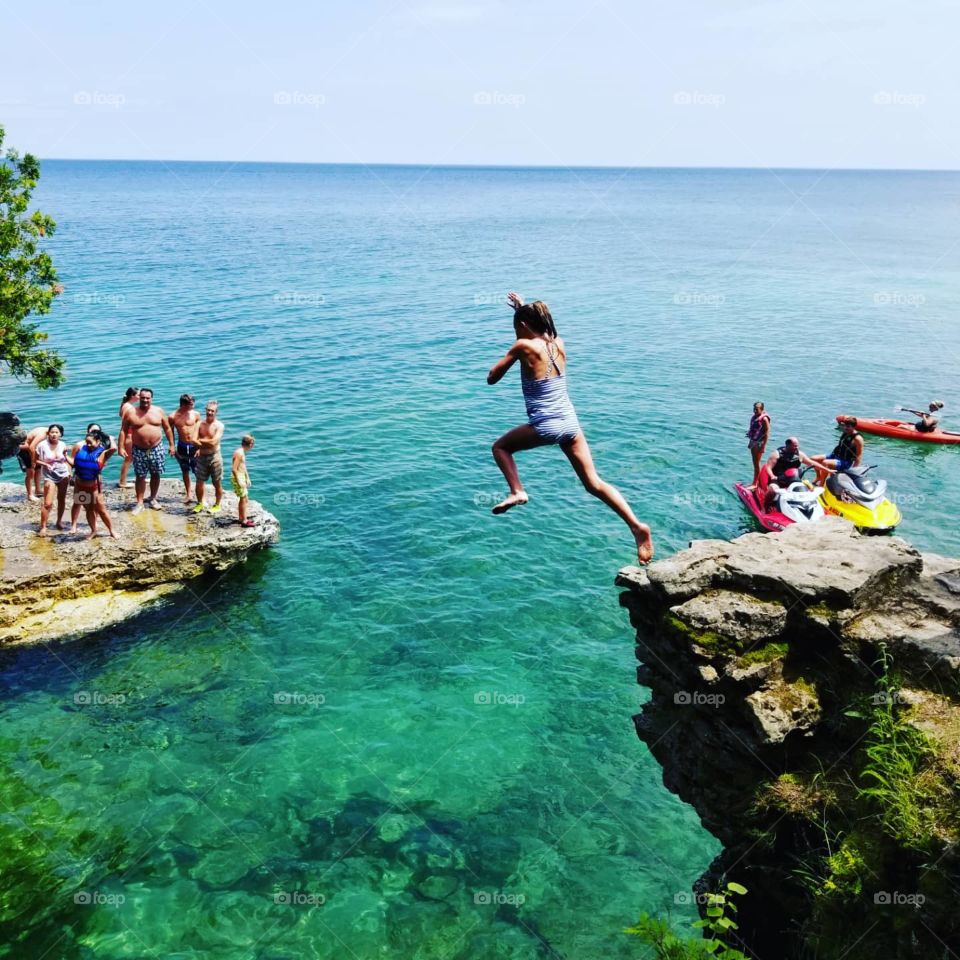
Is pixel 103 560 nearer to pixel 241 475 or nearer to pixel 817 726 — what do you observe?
pixel 241 475

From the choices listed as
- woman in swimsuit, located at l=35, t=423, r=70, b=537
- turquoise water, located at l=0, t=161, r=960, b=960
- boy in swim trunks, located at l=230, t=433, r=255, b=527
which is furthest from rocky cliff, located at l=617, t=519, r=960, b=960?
woman in swimsuit, located at l=35, t=423, r=70, b=537

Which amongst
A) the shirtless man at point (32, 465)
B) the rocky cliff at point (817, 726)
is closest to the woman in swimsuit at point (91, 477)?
the shirtless man at point (32, 465)

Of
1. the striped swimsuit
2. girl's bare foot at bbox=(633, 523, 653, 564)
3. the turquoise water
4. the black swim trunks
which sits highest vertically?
the striped swimsuit

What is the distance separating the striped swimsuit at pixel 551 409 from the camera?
7781mm

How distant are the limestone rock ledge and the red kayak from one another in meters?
23.1

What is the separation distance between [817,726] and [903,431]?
24761mm

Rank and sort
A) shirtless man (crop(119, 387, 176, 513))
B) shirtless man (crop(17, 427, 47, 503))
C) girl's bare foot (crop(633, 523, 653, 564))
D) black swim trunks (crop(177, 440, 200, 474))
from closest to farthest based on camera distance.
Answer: girl's bare foot (crop(633, 523, 653, 564)), shirtless man (crop(119, 387, 176, 513)), black swim trunks (crop(177, 440, 200, 474)), shirtless man (crop(17, 427, 47, 503))

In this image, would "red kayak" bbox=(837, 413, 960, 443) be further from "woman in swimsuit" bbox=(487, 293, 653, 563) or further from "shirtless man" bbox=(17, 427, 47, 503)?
"shirtless man" bbox=(17, 427, 47, 503)

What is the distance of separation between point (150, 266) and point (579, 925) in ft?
207

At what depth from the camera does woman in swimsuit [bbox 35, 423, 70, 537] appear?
58.0ft

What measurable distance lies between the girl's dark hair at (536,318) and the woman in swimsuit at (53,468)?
14.0 metres

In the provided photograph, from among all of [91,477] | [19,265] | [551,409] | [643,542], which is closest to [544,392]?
[551,409]

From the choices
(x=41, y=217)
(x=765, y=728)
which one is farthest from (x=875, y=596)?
(x=41, y=217)

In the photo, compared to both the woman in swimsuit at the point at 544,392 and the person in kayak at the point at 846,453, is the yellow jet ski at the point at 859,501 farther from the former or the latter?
the woman in swimsuit at the point at 544,392
